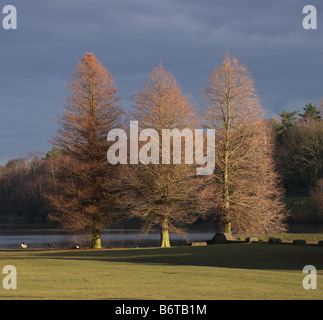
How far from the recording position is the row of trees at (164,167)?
3834 cm

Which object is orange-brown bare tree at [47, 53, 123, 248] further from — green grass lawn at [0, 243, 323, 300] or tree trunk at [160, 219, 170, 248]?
green grass lawn at [0, 243, 323, 300]

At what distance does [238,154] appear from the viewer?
1571 inches

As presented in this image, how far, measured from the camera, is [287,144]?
86062 mm

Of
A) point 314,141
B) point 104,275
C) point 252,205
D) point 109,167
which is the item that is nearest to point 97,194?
point 109,167

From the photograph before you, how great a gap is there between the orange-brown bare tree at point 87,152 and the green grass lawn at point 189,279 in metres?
12.3

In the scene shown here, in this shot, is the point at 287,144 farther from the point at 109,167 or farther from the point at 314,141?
the point at 109,167

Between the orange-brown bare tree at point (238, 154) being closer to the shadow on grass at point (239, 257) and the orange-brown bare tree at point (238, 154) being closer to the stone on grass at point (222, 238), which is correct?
the stone on grass at point (222, 238)

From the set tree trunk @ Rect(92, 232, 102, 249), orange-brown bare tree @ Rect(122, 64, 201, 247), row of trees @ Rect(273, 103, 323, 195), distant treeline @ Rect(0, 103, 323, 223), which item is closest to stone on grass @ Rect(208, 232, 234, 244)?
orange-brown bare tree @ Rect(122, 64, 201, 247)

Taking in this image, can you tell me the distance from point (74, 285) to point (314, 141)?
71.4m

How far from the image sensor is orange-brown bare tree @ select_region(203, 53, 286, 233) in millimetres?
39156

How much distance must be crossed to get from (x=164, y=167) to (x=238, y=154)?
6.34 meters

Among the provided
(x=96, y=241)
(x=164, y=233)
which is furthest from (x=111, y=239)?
(x=164, y=233)

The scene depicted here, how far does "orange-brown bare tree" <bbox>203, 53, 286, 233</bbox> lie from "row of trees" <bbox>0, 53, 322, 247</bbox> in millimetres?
77

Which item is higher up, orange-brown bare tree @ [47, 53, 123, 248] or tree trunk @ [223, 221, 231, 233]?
Result: orange-brown bare tree @ [47, 53, 123, 248]
